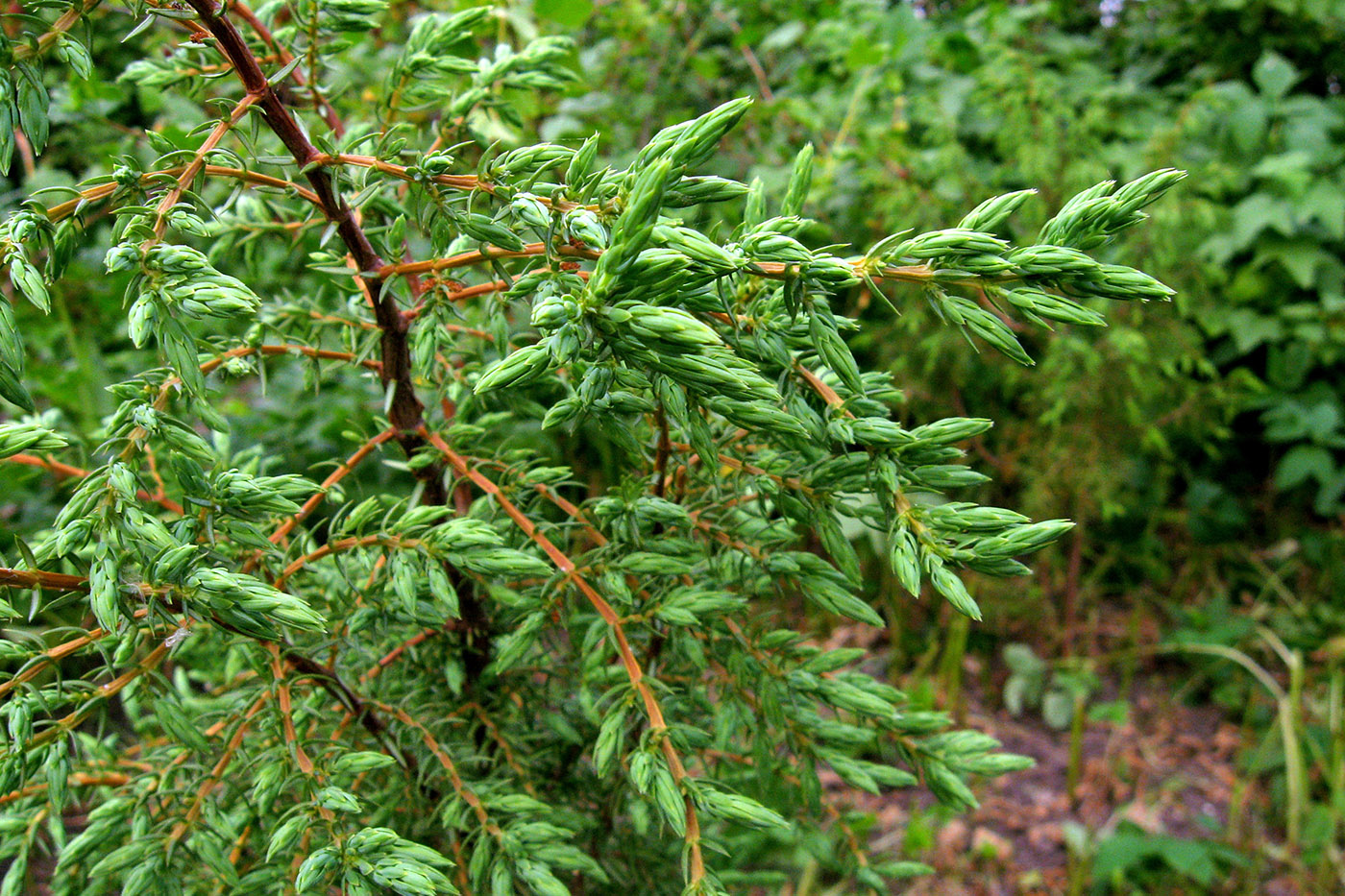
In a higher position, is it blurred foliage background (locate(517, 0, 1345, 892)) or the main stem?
the main stem

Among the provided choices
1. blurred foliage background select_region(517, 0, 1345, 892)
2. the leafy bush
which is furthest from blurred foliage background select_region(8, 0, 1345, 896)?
the leafy bush

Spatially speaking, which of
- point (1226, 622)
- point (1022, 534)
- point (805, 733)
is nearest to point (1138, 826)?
point (1226, 622)

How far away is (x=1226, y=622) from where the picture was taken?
2768 millimetres

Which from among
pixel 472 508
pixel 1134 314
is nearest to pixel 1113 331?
pixel 1134 314

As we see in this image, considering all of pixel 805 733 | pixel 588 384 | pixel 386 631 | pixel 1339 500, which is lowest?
pixel 1339 500

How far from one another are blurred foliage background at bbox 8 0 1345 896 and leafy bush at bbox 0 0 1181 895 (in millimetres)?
1358

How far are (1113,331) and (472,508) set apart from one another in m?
2.05

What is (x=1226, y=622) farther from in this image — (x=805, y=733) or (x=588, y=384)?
(x=588, y=384)

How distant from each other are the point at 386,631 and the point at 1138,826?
2046mm

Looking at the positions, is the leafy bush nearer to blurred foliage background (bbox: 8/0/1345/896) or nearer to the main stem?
the main stem

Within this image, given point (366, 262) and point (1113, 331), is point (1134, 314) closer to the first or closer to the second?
point (1113, 331)

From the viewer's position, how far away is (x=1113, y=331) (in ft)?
7.93

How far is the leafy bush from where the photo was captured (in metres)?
0.60

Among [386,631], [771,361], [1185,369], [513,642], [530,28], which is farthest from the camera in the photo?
[1185,369]
